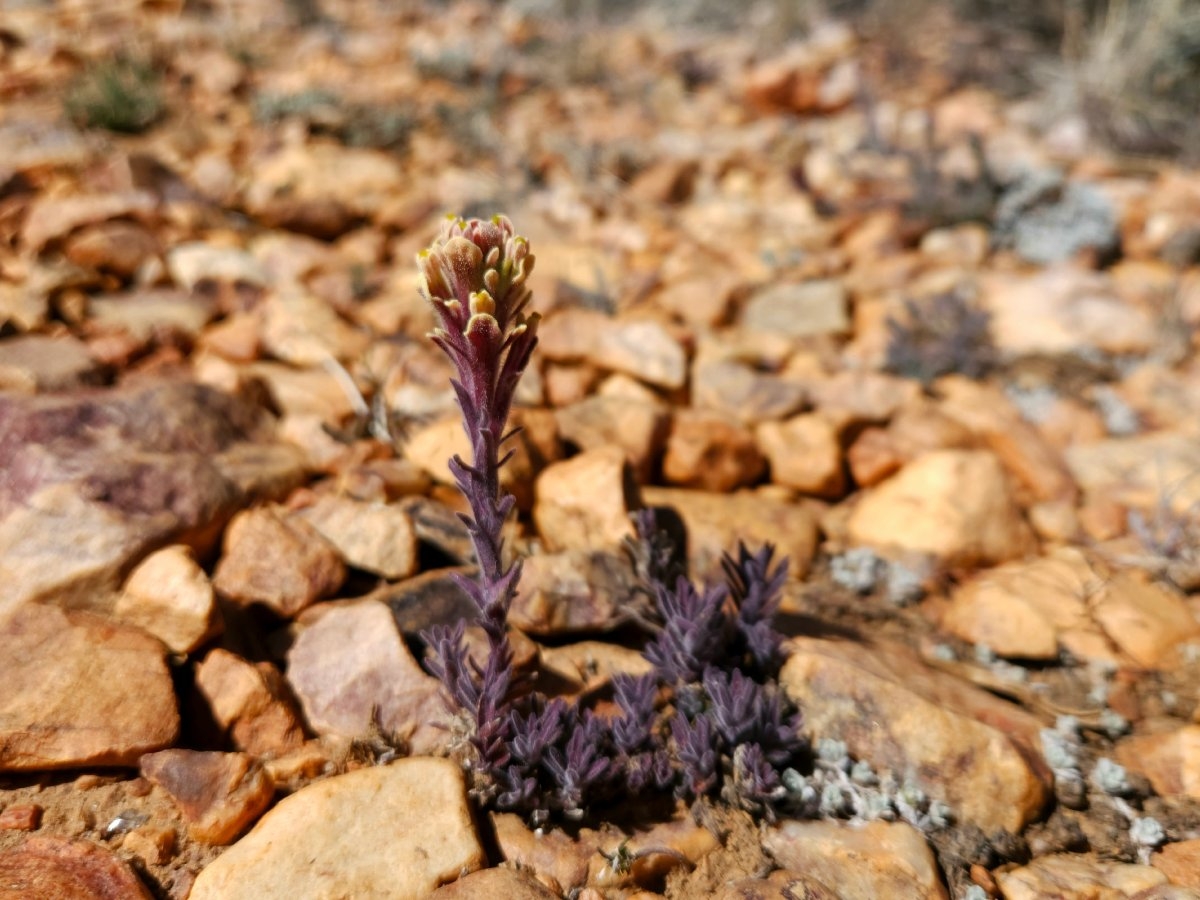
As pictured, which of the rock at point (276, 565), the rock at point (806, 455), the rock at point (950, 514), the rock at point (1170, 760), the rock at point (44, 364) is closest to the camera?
the rock at point (1170, 760)

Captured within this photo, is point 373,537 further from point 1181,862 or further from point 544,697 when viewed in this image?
point 1181,862

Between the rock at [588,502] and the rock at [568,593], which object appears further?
the rock at [588,502]

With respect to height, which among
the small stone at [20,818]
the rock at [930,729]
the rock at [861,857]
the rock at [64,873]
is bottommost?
the rock at [861,857]

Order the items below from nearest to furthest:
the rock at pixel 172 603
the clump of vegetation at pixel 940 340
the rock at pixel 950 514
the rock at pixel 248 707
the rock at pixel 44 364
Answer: the rock at pixel 248 707 → the rock at pixel 172 603 → the rock at pixel 44 364 → the rock at pixel 950 514 → the clump of vegetation at pixel 940 340

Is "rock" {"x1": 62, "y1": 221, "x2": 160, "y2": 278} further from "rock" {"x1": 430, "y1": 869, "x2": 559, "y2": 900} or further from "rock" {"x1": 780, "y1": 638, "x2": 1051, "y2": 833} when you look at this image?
"rock" {"x1": 780, "y1": 638, "x2": 1051, "y2": 833}

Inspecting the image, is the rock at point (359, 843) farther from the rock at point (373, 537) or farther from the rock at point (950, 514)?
the rock at point (950, 514)

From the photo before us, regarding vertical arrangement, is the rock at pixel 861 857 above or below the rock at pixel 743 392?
below

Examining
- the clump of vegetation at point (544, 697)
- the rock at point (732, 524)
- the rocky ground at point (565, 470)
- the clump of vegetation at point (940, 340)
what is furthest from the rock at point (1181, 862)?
the clump of vegetation at point (940, 340)
